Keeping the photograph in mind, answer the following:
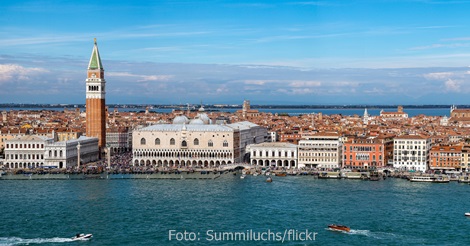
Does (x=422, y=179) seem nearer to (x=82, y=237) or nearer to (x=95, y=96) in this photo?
(x=82, y=237)

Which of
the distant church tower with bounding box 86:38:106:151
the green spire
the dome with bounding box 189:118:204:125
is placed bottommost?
the dome with bounding box 189:118:204:125

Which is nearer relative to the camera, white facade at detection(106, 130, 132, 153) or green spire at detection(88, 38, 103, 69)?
green spire at detection(88, 38, 103, 69)

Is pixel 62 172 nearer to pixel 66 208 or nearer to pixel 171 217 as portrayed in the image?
pixel 66 208

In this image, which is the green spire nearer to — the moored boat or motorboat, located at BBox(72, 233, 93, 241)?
the moored boat

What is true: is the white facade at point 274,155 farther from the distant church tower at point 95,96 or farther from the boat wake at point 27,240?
the boat wake at point 27,240

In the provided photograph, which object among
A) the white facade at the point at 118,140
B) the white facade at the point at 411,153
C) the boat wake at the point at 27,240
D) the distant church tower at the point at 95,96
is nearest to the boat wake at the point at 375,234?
the boat wake at the point at 27,240

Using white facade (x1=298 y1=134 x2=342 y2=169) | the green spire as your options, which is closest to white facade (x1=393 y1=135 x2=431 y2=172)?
white facade (x1=298 y1=134 x2=342 y2=169)
